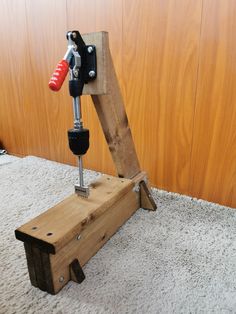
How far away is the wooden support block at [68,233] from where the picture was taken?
660mm

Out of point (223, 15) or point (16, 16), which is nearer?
point (223, 15)

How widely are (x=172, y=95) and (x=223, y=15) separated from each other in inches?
13.2

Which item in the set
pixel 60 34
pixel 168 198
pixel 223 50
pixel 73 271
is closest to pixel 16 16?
pixel 60 34

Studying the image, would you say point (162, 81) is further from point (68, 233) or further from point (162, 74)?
point (68, 233)

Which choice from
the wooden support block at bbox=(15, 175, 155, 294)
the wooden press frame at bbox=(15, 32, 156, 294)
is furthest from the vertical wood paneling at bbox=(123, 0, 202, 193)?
the wooden support block at bbox=(15, 175, 155, 294)

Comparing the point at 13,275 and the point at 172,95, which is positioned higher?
the point at 172,95

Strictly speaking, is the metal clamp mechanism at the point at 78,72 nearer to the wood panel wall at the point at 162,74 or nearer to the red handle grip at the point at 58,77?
the red handle grip at the point at 58,77

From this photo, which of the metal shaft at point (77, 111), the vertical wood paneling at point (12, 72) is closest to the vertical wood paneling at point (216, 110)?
the metal shaft at point (77, 111)

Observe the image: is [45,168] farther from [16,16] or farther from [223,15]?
[223,15]

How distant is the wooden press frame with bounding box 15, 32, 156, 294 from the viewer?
0.67 metres

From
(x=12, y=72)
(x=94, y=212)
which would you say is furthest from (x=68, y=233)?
(x=12, y=72)

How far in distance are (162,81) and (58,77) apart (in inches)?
24.3

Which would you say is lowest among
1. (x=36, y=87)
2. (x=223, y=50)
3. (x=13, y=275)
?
(x=13, y=275)

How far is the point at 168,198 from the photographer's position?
1189 mm
